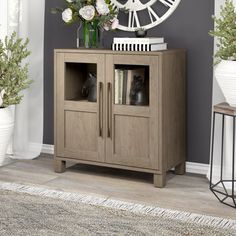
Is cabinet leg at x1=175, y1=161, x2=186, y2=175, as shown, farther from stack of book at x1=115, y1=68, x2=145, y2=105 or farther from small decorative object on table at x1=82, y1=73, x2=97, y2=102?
small decorative object on table at x1=82, y1=73, x2=97, y2=102

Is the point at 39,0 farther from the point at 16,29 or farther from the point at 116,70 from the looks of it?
the point at 116,70

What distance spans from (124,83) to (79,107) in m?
0.36

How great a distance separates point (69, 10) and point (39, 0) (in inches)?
19.7

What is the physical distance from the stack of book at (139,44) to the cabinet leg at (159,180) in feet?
2.58

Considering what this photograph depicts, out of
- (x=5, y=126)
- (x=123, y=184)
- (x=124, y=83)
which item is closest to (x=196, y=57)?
(x=124, y=83)

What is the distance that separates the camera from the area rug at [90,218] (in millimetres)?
2707

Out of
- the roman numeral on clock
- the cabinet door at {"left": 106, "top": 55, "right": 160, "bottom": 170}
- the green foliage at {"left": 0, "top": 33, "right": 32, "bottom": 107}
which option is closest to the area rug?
the cabinet door at {"left": 106, "top": 55, "right": 160, "bottom": 170}

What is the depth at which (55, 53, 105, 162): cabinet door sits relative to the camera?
143 inches

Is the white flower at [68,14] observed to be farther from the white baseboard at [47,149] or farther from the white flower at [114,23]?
the white baseboard at [47,149]

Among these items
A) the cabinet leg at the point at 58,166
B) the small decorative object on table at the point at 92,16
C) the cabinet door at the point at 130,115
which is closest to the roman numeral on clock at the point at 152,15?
the small decorative object on table at the point at 92,16

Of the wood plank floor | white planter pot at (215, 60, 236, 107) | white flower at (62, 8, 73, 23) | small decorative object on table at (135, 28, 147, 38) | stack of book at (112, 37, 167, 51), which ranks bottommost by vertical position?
the wood plank floor

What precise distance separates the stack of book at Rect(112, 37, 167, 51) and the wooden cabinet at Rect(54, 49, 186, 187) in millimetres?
67

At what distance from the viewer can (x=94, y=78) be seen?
146 inches

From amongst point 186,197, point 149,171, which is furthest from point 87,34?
point 186,197
